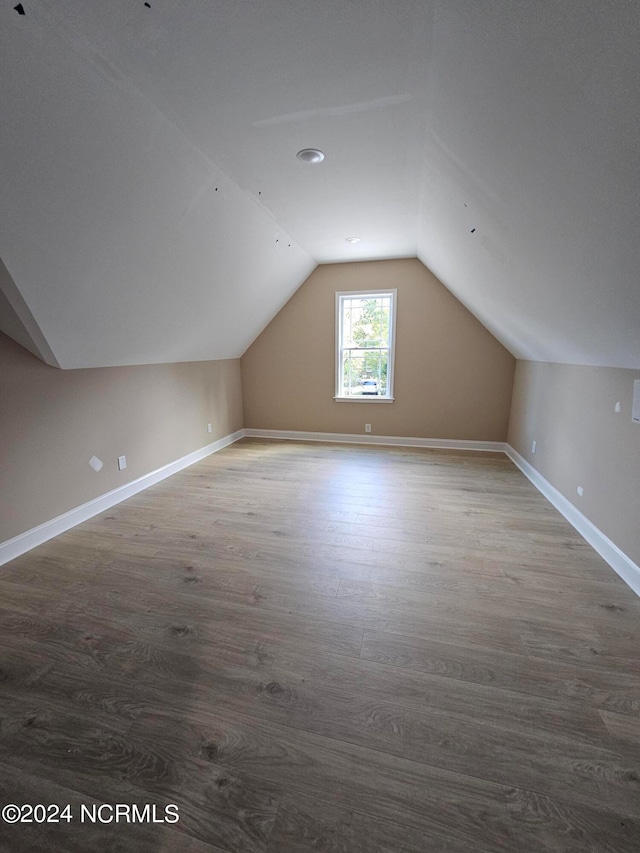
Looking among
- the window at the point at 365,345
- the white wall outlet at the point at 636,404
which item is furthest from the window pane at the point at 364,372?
the white wall outlet at the point at 636,404

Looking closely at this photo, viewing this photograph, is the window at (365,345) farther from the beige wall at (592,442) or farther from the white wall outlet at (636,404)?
the white wall outlet at (636,404)

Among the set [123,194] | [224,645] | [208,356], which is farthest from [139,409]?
[224,645]

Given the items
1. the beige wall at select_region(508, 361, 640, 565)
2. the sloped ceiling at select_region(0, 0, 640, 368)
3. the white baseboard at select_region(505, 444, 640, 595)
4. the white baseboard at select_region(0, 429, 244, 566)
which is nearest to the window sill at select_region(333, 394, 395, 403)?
the beige wall at select_region(508, 361, 640, 565)

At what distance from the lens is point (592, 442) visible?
2588 millimetres

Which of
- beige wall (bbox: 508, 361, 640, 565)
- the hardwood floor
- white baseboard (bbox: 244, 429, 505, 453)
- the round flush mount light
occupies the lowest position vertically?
the hardwood floor

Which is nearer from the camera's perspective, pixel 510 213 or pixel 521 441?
→ pixel 510 213

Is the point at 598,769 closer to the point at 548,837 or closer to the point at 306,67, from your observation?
the point at 548,837

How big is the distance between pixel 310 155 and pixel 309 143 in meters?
0.12

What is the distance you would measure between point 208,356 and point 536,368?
382 centimetres

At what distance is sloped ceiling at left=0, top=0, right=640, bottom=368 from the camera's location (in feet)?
3.75

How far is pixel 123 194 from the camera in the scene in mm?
1902

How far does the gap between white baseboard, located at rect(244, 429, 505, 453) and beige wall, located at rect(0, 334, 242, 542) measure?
1376mm

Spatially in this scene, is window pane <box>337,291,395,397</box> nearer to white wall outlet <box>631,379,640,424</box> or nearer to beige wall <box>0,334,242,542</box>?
beige wall <box>0,334,242,542</box>

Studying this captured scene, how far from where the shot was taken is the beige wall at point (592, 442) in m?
2.16
